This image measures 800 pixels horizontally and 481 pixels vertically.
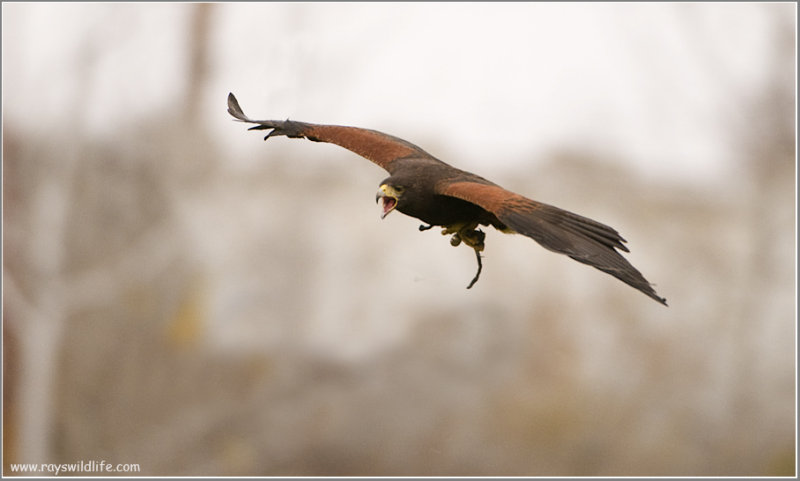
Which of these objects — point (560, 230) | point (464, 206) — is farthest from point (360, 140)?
point (560, 230)

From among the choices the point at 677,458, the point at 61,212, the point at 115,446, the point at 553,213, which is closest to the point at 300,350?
the point at 115,446

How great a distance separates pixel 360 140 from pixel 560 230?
69.9 inches

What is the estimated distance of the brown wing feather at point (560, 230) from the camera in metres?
4.48

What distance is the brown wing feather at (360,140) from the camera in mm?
5957

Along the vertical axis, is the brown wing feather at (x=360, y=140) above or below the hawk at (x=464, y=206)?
above

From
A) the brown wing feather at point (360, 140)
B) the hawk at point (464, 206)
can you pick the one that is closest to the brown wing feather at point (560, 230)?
the hawk at point (464, 206)

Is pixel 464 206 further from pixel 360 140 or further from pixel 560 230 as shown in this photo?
pixel 360 140

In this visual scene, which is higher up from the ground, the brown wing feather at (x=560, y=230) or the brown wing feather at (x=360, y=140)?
the brown wing feather at (x=360, y=140)

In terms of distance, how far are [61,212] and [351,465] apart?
549cm

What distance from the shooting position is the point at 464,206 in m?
5.36

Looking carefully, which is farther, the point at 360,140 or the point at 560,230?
the point at 360,140

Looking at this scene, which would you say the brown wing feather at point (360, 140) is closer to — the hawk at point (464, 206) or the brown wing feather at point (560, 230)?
the hawk at point (464, 206)

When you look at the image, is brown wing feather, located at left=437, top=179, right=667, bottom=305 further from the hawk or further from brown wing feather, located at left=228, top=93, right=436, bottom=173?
brown wing feather, located at left=228, top=93, right=436, bottom=173

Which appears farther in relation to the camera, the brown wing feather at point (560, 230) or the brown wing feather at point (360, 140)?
the brown wing feather at point (360, 140)
